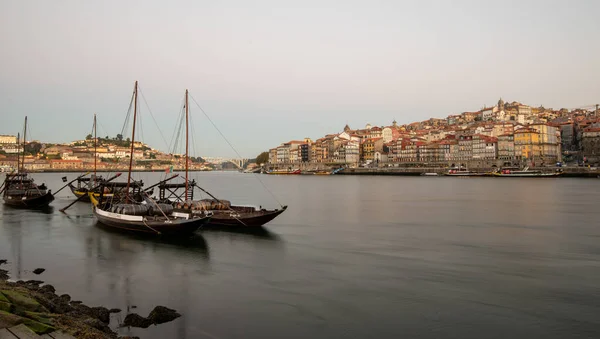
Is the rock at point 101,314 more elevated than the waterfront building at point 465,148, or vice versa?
A: the waterfront building at point 465,148

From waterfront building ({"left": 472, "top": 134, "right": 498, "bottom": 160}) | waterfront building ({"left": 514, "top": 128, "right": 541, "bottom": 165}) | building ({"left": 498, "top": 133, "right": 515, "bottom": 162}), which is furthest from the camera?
waterfront building ({"left": 472, "top": 134, "right": 498, "bottom": 160})

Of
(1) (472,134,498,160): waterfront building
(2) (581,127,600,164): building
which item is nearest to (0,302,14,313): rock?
(1) (472,134,498,160): waterfront building

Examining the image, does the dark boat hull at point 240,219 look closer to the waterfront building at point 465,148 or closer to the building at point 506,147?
the building at point 506,147

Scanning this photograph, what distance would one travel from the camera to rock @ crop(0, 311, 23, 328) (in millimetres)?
6012

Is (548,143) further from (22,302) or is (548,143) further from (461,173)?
(22,302)

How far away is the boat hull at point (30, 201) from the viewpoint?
30531 millimetres

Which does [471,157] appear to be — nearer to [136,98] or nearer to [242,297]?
[136,98]

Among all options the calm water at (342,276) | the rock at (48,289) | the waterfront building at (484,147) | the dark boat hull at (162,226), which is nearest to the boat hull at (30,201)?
the calm water at (342,276)

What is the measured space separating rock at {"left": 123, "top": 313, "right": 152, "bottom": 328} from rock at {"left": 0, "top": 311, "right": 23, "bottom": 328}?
2908 millimetres

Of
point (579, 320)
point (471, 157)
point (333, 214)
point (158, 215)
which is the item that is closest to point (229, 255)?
point (158, 215)

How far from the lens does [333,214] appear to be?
1104 inches

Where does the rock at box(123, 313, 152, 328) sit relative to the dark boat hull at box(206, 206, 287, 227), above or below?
below

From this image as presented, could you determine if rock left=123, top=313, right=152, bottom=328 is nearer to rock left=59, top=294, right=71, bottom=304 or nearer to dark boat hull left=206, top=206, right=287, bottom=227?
rock left=59, top=294, right=71, bottom=304

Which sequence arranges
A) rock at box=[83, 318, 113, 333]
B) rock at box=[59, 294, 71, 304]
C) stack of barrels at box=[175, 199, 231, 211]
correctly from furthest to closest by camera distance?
stack of barrels at box=[175, 199, 231, 211]
rock at box=[59, 294, 71, 304]
rock at box=[83, 318, 113, 333]
